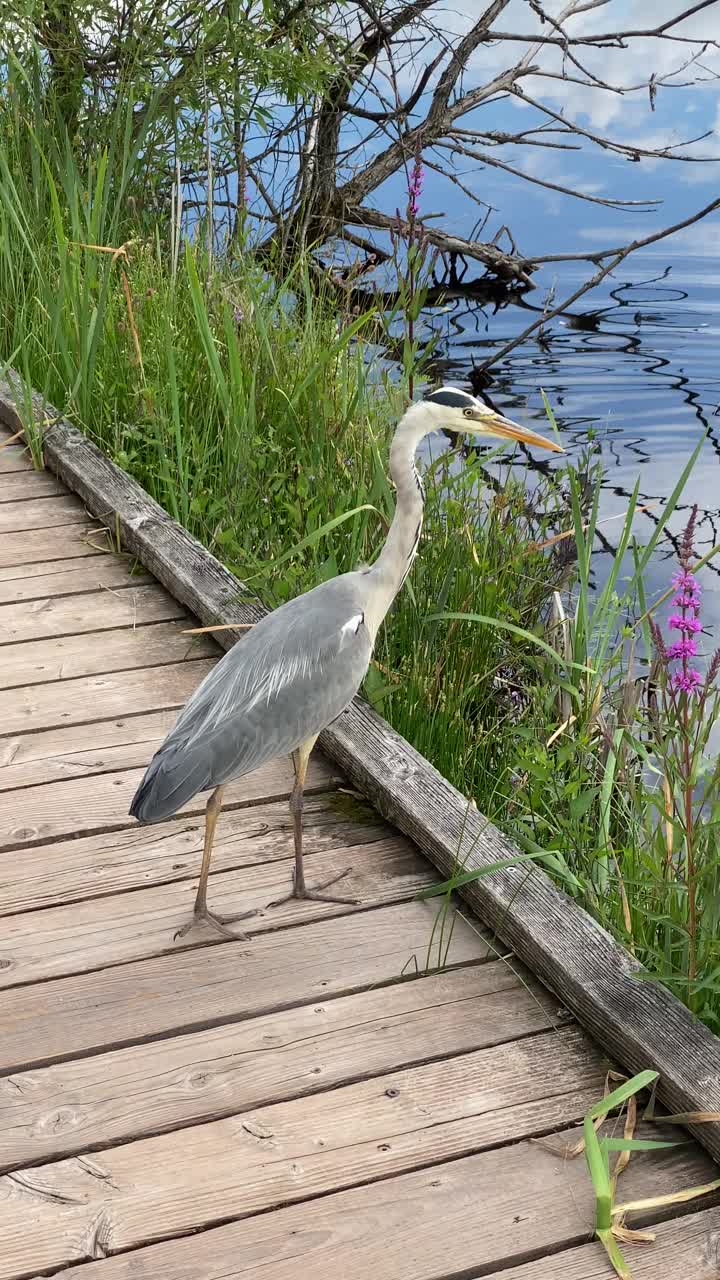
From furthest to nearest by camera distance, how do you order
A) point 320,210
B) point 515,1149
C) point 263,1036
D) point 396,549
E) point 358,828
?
1. point 320,210
2. point 358,828
3. point 396,549
4. point 263,1036
5. point 515,1149

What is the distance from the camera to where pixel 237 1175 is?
1.88m

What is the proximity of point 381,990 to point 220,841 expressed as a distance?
22.0 inches

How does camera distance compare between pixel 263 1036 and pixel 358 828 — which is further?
pixel 358 828

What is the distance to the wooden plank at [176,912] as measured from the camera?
2330 mm

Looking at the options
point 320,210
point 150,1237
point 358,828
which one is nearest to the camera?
point 150,1237

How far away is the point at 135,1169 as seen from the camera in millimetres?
1890

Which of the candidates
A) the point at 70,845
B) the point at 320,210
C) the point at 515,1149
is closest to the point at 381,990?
the point at 515,1149

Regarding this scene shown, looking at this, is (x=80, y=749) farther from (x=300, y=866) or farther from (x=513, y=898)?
(x=513, y=898)

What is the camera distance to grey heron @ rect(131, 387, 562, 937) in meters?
2.32

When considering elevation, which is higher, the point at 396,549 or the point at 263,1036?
the point at 396,549

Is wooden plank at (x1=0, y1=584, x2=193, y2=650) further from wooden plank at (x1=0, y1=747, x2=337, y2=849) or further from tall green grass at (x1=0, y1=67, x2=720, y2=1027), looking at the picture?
wooden plank at (x1=0, y1=747, x2=337, y2=849)

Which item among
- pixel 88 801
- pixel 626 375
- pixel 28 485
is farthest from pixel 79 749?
pixel 626 375

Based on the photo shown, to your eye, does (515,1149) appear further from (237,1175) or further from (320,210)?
(320,210)

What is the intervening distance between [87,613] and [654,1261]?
2306mm
